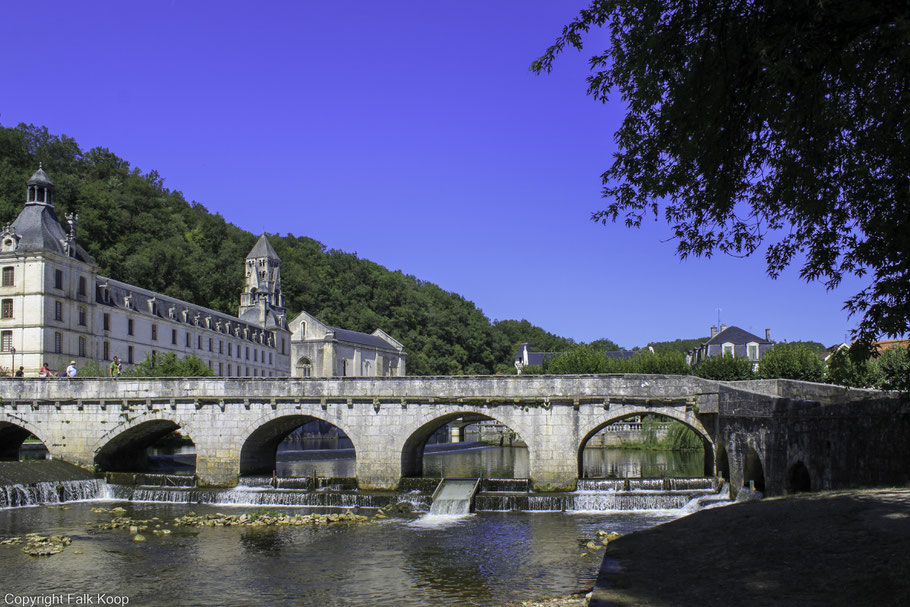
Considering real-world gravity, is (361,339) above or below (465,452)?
above

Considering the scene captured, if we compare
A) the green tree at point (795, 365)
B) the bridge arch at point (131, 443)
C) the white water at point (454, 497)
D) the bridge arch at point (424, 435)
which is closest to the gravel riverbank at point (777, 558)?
the white water at point (454, 497)

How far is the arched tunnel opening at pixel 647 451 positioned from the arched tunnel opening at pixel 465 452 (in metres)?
4.27

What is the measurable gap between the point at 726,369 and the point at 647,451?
7.34 metres

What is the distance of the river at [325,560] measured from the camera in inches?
585

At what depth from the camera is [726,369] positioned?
155 ft

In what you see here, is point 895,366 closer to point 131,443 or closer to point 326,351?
point 131,443

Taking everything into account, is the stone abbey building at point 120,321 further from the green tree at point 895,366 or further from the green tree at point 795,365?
the green tree at point 895,366

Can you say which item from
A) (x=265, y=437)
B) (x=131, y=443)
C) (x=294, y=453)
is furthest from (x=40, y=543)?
(x=294, y=453)

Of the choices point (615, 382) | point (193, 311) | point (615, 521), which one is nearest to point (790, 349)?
point (615, 382)

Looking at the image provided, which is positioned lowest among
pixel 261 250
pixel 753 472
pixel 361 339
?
pixel 753 472

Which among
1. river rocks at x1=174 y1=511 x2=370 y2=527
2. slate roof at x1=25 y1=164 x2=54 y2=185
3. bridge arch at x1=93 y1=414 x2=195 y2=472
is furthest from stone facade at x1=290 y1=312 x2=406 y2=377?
river rocks at x1=174 y1=511 x2=370 y2=527

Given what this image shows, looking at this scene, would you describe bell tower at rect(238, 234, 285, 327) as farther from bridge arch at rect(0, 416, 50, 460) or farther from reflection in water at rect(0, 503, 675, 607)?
reflection in water at rect(0, 503, 675, 607)

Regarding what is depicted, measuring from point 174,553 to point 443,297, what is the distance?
351 feet

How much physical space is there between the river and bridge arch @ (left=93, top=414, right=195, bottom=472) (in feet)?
20.4
